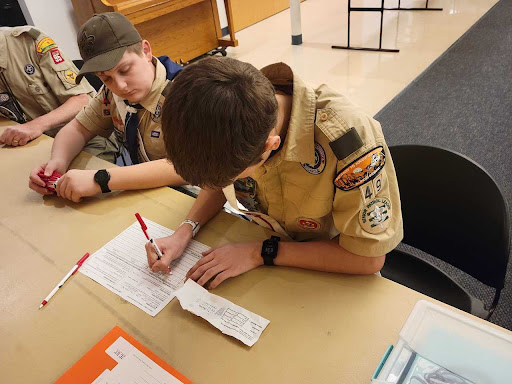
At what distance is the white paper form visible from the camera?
0.82 m

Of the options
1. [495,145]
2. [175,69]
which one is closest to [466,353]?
[175,69]

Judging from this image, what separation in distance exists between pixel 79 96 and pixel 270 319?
1.46 m

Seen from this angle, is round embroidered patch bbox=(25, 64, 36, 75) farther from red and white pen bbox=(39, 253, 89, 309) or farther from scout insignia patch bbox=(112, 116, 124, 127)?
red and white pen bbox=(39, 253, 89, 309)

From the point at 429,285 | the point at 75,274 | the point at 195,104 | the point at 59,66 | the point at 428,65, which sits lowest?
the point at 428,65

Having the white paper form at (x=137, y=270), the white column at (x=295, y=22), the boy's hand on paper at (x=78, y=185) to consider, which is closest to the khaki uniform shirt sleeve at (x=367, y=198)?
the white paper form at (x=137, y=270)

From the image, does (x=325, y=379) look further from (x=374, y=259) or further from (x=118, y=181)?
(x=118, y=181)

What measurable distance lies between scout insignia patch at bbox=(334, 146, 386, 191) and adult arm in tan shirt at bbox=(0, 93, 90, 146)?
1320 millimetres

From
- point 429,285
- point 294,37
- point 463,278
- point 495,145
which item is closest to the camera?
point 429,285

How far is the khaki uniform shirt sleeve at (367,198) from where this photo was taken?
2.41 ft

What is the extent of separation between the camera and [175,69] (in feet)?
4.35

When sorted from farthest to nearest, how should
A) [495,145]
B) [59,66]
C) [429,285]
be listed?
1. [495,145]
2. [59,66]
3. [429,285]

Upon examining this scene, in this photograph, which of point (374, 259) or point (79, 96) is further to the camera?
point (79, 96)

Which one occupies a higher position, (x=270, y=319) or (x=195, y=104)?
(x=195, y=104)

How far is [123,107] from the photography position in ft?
4.31
